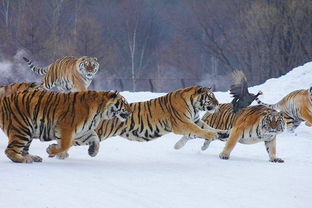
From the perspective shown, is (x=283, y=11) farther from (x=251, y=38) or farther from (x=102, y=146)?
(x=102, y=146)

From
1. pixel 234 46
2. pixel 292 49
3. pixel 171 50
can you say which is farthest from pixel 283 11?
pixel 171 50

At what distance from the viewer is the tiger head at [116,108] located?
22.0ft

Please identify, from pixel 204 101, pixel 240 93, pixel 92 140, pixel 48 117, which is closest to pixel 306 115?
pixel 240 93

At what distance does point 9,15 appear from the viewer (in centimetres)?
3109

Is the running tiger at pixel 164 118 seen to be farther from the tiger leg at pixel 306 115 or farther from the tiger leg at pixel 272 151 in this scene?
the tiger leg at pixel 306 115

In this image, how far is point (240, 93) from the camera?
914 centimetres

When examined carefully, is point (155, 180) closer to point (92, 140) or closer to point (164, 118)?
point (92, 140)

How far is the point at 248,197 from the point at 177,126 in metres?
2.10

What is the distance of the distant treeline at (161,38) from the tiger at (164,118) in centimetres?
1661

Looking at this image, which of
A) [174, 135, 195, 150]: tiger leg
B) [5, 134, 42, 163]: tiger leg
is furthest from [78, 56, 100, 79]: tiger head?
[5, 134, 42, 163]: tiger leg

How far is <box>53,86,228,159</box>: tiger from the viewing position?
24.3 feet

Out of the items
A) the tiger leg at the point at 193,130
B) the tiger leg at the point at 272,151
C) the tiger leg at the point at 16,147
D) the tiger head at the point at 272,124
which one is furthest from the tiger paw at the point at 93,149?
the tiger leg at the point at 272,151

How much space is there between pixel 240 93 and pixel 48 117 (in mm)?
3634

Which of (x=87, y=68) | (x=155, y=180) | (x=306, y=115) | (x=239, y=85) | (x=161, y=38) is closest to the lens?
(x=155, y=180)
